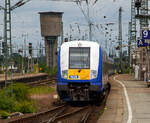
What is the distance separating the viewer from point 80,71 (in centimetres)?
1903

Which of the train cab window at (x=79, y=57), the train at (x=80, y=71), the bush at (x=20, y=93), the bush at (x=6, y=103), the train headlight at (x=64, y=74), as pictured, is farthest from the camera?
the bush at (x=20, y=93)

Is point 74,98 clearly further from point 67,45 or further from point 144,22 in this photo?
point 144,22

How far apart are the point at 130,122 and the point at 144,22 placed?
42573mm

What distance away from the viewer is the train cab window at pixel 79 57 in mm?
19203

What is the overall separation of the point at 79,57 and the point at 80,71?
77cm

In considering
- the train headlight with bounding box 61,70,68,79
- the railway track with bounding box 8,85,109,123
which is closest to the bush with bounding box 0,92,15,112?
the railway track with bounding box 8,85,109,123

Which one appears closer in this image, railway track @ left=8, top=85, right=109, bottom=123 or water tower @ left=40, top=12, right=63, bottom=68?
railway track @ left=8, top=85, right=109, bottom=123

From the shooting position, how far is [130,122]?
13609mm

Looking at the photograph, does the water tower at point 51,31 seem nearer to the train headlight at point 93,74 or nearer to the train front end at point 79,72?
the train front end at point 79,72

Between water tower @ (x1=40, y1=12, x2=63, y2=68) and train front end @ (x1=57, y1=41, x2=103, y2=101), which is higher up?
water tower @ (x1=40, y1=12, x2=63, y2=68)

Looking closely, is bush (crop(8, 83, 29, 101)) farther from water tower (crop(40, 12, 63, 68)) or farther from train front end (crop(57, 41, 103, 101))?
water tower (crop(40, 12, 63, 68))

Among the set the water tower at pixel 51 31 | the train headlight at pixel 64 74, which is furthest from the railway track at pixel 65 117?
the water tower at pixel 51 31

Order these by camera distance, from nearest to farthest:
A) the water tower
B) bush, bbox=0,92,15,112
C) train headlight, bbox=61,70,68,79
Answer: bush, bbox=0,92,15,112 < train headlight, bbox=61,70,68,79 < the water tower

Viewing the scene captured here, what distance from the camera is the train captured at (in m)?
18.9
